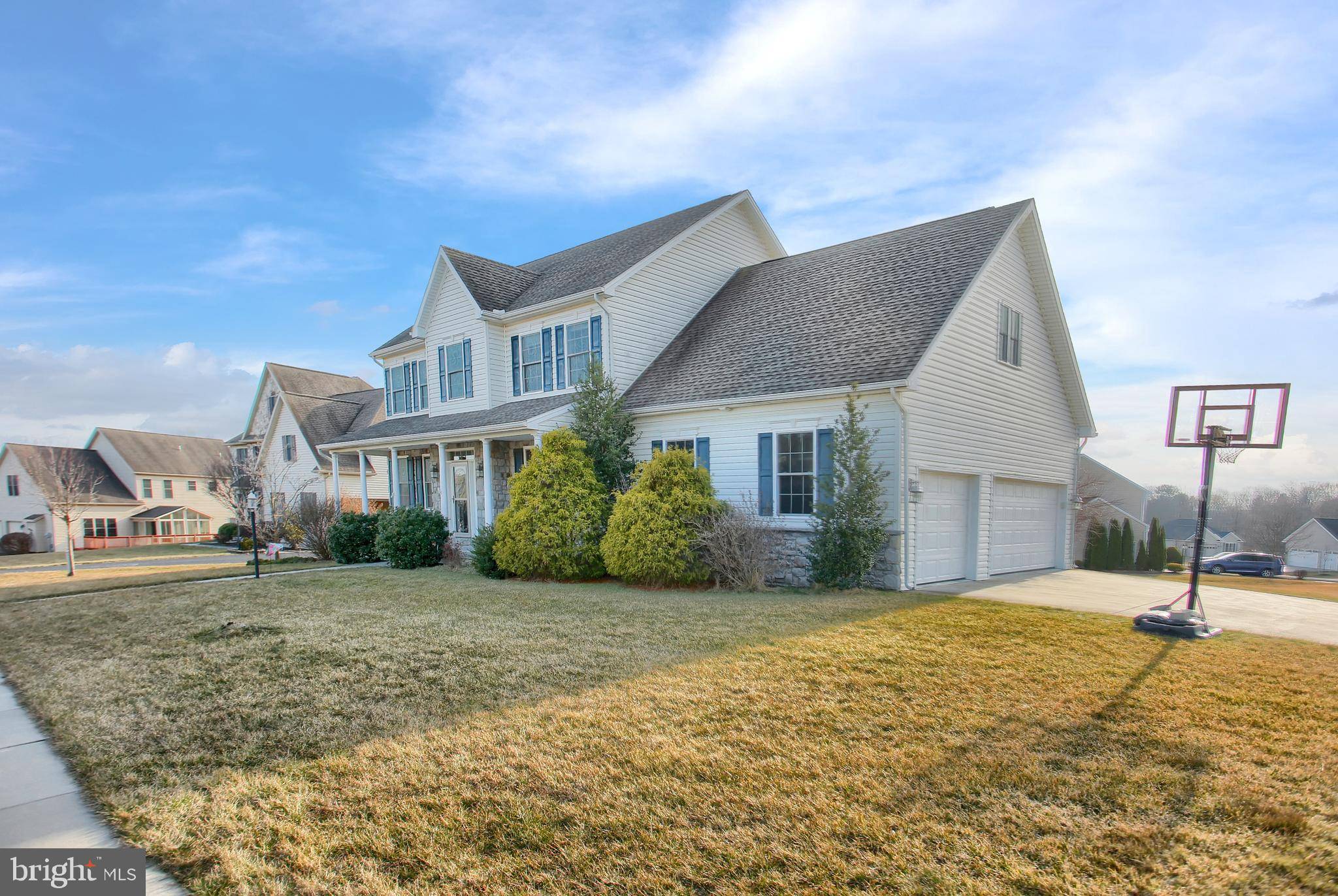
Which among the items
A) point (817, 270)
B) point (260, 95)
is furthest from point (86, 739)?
point (817, 270)

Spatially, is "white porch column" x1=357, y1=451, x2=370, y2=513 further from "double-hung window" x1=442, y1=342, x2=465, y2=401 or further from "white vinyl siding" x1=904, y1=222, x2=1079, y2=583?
"white vinyl siding" x1=904, y1=222, x2=1079, y2=583

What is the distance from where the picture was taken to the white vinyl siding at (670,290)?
15977 millimetres

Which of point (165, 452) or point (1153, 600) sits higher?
point (165, 452)

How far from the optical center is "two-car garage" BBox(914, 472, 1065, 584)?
1216 cm

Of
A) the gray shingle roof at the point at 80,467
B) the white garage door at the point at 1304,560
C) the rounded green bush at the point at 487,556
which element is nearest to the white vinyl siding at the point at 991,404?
the rounded green bush at the point at 487,556

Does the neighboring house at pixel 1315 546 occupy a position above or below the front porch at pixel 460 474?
below

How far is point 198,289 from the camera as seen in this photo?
1764 cm

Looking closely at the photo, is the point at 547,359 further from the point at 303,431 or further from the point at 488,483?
the point at 303,431

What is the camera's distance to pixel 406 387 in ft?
71.7

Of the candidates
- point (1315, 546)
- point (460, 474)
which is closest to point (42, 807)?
point (460, 474)

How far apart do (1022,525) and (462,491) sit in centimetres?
1532

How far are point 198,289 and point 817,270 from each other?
16.9 m

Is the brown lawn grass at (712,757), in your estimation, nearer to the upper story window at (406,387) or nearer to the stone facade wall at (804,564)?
the stone facade wall at (804,564)

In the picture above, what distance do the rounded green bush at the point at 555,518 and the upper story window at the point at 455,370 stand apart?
19.4 ft
